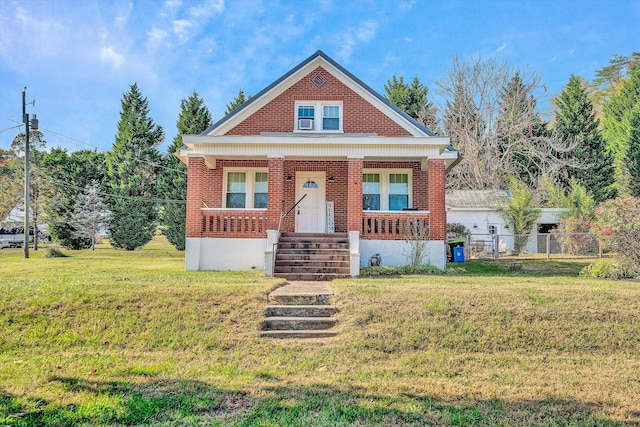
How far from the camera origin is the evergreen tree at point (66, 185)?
25.1 m

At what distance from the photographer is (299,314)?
23.7 feet

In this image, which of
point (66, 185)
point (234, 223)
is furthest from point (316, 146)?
point (66, 185)

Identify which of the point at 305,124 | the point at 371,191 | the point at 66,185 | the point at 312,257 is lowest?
the point at 312,257

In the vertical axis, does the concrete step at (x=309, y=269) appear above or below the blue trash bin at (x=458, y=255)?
below

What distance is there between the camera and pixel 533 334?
6.43 metres

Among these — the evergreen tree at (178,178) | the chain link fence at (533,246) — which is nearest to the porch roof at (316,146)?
the chain link fence at (533,246)

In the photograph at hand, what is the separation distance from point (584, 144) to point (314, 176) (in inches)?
1048

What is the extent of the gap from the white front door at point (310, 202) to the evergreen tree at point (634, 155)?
24932mm

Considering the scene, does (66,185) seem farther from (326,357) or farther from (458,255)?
(326,357)

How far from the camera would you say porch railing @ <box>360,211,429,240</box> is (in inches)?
501

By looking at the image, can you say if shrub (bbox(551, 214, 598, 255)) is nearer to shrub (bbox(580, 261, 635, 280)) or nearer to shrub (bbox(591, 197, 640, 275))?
shrub (bbox(580, 261, 635, 280))

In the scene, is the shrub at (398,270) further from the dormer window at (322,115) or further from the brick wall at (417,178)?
the dormer window at (322,115)

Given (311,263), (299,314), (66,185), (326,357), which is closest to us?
(326,357)

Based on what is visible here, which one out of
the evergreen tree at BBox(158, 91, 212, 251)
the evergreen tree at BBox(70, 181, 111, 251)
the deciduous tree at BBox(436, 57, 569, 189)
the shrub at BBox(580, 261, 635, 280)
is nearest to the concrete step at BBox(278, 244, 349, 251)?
the shrub at BBox(580, 261, 635, 280)
